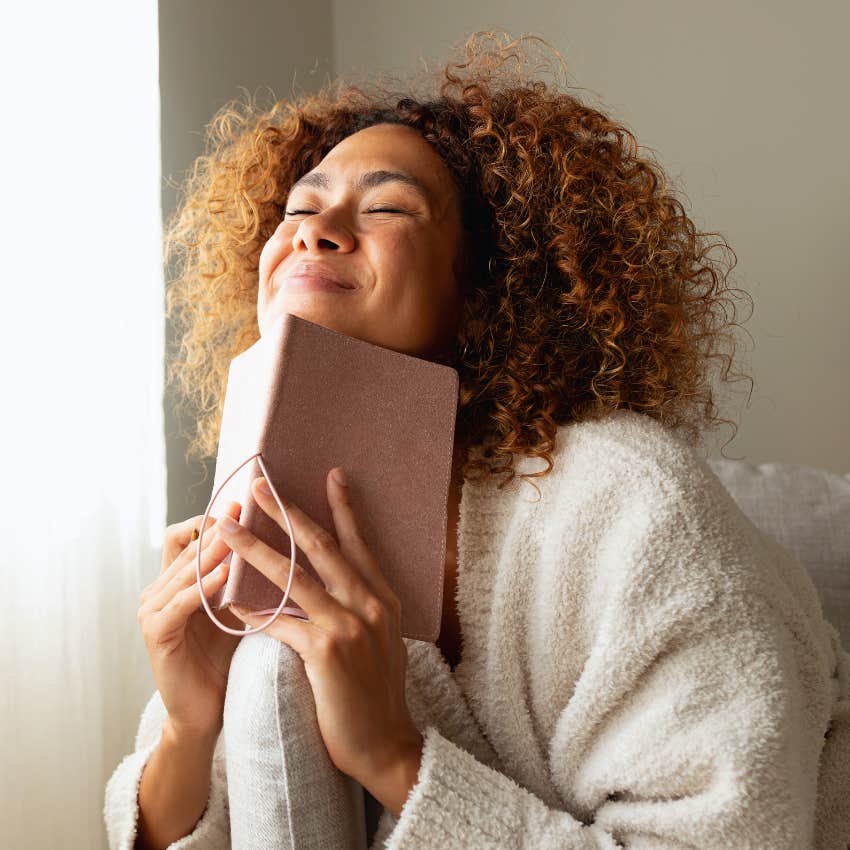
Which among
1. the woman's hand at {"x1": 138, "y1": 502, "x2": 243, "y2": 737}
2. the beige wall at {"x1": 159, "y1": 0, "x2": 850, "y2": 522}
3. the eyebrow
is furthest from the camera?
the beige wall at {"x1": 159, "y1": 0, "x2": 850, "y2": 522}

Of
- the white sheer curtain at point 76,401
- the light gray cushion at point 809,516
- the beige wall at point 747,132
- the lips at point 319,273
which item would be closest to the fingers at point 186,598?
the lips at point 319,273

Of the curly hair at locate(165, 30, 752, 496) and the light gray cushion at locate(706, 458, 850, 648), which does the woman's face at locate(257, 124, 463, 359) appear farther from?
the light gray cushion at locate(706, 458, 850, 648)

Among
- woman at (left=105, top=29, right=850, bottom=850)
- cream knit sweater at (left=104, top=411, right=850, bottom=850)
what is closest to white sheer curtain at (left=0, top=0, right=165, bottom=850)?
woman at (left=105, top=29, right=850, bottom=850)

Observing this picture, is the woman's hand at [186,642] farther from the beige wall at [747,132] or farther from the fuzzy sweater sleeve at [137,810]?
the beige wall at [747,132]

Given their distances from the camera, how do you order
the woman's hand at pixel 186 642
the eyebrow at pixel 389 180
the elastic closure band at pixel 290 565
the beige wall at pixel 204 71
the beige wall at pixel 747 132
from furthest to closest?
the beige wall at pixel 747 132 < the beige wall at pixel 204 71 < the eyebrow at pixel 389 180 < the woman's hand at pixel 186 642 < the elastic closure band at pixel 290 565

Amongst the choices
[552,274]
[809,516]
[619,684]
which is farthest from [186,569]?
[809,516]

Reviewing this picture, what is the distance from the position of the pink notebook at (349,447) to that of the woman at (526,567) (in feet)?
0.10

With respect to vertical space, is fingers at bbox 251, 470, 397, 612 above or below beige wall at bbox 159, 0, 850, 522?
below

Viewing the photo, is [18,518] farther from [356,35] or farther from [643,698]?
[356,35]

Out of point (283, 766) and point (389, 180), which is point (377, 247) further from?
point (283, 766)

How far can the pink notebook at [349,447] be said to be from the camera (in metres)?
0.82

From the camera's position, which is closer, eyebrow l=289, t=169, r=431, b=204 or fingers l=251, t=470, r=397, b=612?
fingers l=251, t=470, r=397, b=612

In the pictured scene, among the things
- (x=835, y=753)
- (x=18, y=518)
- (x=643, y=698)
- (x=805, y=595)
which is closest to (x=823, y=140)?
(x=805, y=595)

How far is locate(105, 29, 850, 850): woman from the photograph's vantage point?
817mm
